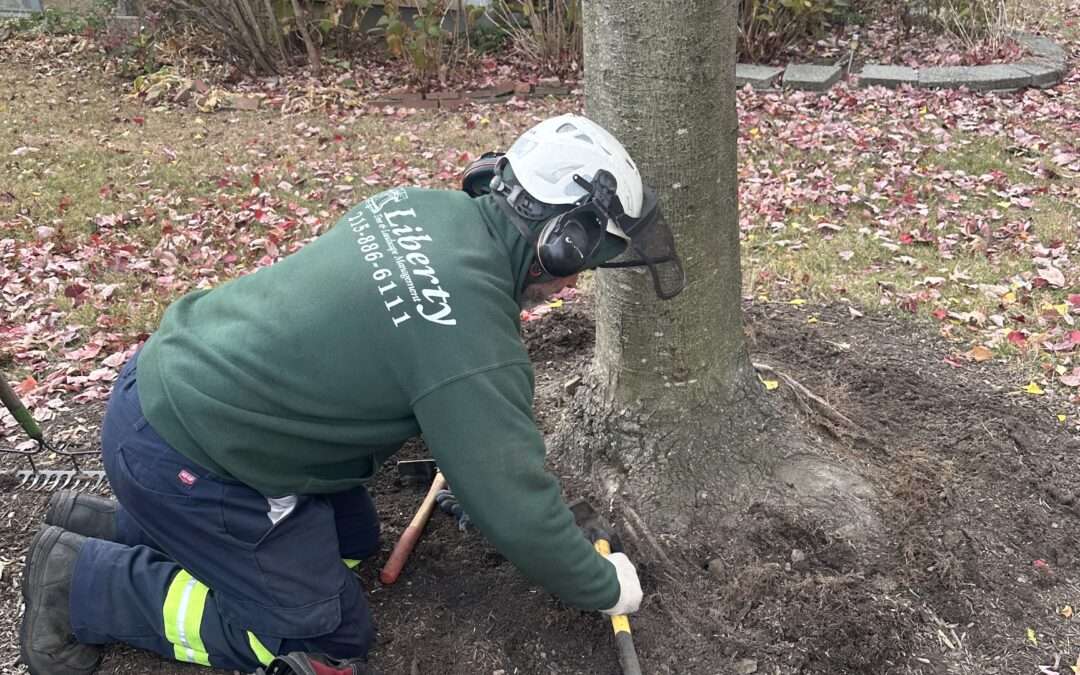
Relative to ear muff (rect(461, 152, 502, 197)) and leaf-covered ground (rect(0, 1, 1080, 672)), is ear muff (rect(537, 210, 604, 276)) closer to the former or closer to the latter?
ear muff (rect(461, 152, 502, 197))

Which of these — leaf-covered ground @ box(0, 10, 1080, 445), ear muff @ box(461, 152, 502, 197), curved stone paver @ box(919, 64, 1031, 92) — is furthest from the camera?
curved stone paver @ box(919, 64, 1031, 92)

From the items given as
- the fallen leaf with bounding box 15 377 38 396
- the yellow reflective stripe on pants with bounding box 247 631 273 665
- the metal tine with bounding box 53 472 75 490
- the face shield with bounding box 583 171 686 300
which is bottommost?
the metal tine with bounding box 53 472 75 490

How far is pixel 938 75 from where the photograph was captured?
7.65 metres

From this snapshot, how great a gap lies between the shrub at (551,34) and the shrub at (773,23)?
153 centimetres

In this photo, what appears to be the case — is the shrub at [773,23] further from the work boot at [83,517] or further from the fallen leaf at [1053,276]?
the work boot at [83,517]

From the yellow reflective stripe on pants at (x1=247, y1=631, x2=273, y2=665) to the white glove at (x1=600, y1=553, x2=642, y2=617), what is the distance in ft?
3.02

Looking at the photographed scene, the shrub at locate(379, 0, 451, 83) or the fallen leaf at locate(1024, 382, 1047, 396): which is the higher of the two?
the shrub at locate(379, 0, 451, 83)

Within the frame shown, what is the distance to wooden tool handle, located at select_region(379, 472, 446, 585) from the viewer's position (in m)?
2.83

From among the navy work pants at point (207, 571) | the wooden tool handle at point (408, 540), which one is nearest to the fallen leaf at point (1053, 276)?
the wooden tool handle at point (408, 540)

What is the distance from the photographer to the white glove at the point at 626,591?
237cm

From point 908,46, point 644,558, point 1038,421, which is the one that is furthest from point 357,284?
point 908,46

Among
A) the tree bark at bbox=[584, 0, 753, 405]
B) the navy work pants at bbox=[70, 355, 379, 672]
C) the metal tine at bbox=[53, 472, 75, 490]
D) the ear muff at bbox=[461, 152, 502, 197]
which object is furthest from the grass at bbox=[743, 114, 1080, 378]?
the metal tine at bbox=[53, 472, 75, 490]

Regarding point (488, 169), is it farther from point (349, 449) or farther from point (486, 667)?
point (486, 667)

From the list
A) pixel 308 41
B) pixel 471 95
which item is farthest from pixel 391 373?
pixel 308 41
